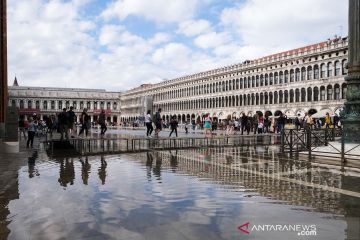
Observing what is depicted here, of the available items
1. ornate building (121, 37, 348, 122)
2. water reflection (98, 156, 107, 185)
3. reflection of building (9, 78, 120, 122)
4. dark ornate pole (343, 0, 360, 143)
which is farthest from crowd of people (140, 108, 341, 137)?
reflection of building (9, 78, 120, 122)

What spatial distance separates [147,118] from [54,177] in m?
12.3

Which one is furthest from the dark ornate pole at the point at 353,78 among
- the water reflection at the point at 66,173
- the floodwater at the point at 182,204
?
the water reflection at the point at 66,173

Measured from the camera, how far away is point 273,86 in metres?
64.3

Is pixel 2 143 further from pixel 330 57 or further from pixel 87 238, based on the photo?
pixel 330 57

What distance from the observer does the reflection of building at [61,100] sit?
425 feet

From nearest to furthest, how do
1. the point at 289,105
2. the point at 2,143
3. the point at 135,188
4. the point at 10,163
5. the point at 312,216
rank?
1. the point at 312,216
2. the point at 135,188
3. the point at 10,163
4. the point at 2,143
5. the point at 289,105

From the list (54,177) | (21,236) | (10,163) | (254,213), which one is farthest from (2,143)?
(254,213)

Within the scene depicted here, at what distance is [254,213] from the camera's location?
5504 millimetres

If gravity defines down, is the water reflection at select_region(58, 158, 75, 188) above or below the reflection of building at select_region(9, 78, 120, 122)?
below

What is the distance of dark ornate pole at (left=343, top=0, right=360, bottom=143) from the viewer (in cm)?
1322

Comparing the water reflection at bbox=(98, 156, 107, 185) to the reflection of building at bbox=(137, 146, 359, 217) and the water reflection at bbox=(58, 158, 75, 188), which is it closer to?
the water reflection at bbox=(58, 158, 75, 188)

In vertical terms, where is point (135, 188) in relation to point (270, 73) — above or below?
below

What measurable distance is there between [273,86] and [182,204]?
2411 inches

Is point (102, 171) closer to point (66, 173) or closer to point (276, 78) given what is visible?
point (66, 173)
